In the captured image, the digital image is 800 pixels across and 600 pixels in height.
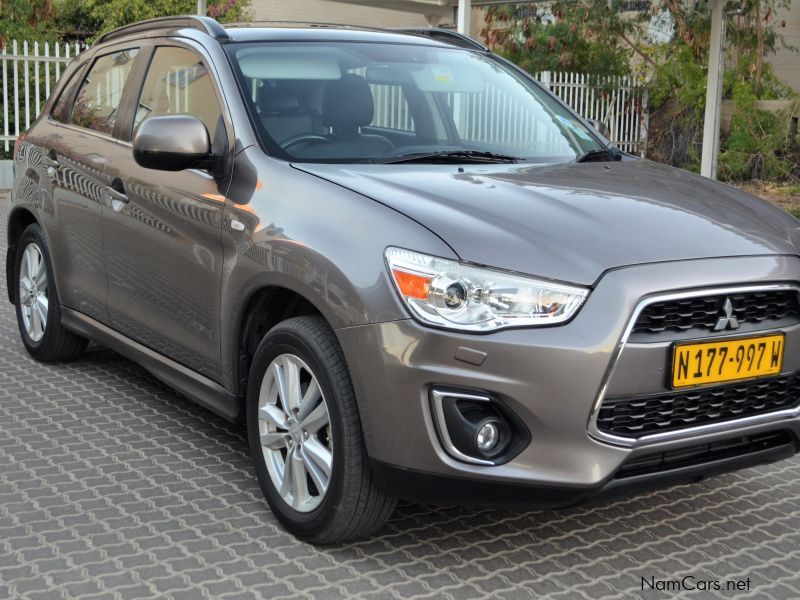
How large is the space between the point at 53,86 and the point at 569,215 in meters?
13.7

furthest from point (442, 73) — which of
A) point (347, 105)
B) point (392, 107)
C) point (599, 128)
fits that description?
point (599, 128)

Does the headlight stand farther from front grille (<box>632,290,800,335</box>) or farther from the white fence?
the white fence

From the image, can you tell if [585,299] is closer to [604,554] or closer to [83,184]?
[604,554]

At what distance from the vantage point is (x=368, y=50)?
15.1ft

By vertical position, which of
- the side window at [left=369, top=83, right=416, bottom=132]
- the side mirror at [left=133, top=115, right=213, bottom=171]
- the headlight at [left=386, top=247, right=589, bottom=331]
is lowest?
the headlight at [left=386, top=247, right=589, bottom=331]

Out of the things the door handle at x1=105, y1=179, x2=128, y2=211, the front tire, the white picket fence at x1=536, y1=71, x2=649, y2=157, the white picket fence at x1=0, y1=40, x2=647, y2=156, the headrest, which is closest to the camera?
the front tire

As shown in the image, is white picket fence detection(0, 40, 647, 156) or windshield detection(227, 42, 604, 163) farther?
white picket fence detection(0, 40, 647, 156)

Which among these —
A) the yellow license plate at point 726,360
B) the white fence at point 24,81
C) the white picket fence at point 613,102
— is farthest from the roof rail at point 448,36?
the white picket fence at point 613,102

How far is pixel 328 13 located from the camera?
23297mm

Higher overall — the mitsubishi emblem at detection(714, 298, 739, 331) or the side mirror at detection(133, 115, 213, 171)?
the side mirror at detection(133, 115, 213, 171)

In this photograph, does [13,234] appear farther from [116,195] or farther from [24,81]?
[24,81]

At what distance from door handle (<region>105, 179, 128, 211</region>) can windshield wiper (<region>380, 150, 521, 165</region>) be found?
4.34ft

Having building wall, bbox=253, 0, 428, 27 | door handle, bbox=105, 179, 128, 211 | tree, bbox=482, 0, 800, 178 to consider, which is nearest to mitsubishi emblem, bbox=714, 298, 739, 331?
door handle, bbox=105, 179, 128, 211

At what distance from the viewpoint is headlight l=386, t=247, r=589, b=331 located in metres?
3.06
